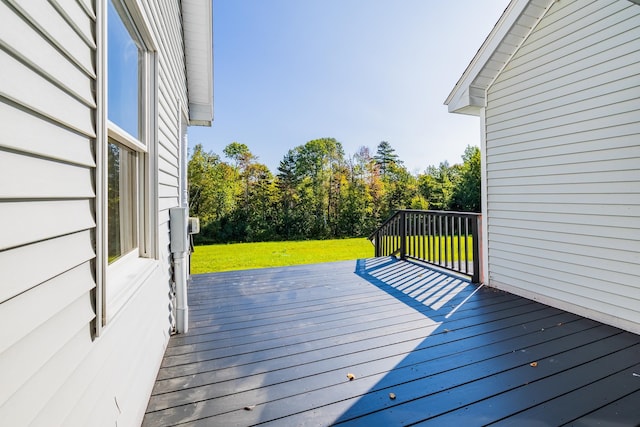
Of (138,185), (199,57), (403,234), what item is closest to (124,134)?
(138,185)

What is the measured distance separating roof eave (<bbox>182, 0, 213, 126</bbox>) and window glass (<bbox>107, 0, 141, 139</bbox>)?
2612mm

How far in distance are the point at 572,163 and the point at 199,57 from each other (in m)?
5.23

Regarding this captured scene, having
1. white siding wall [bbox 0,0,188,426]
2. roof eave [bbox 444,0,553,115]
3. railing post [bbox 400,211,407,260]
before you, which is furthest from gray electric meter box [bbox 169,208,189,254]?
railing post [bbox 400,211,407,260]

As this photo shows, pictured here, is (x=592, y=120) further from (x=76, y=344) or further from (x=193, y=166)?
(x=193, y=166)

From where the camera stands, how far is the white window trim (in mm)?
1188

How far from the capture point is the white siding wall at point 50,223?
27.7 inches

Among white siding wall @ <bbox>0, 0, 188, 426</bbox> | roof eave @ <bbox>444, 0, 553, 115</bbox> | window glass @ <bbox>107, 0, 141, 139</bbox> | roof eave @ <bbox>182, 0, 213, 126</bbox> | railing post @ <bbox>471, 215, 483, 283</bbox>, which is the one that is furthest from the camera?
railing post @ <bbox>471, 215, 483, 283</bbox>

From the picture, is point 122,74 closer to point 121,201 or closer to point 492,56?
point 121,201

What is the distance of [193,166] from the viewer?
50.3ft

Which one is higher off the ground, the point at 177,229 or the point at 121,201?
the point at 121,201

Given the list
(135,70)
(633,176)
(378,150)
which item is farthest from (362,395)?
(378,150)

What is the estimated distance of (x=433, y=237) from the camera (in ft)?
17.6

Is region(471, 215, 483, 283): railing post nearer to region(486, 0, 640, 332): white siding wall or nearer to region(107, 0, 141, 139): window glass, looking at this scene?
region(486, 0, 640, 332): white siding wall

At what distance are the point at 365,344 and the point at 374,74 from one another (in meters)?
12.1
